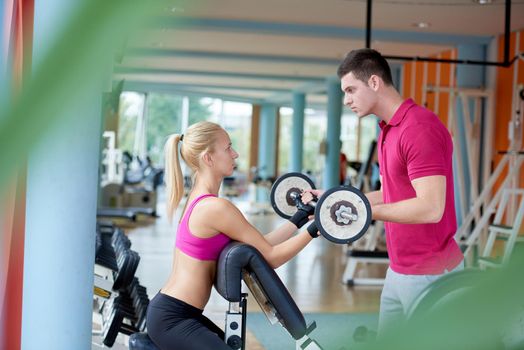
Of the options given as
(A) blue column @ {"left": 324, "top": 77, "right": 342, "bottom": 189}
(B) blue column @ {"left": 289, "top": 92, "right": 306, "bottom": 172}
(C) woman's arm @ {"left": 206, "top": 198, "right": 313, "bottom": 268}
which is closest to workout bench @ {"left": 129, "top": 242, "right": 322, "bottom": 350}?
(C) woman's arm @ {"left": 206, "top": 198, "right": 313, "bottom": 268}

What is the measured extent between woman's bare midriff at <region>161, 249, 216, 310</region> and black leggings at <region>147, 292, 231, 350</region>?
2cm

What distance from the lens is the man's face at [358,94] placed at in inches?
→ 82.9

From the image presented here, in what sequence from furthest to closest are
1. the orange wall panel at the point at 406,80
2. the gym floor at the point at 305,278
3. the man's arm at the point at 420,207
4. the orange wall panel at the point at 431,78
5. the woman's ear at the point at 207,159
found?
the orange wall panel at the point at 406,80 < the orange wall panel at the point at 431,78 < the gym floor at the point at 305,278 < the woman's ear at the point at 207,159 < the man's arm at the point at 420,207

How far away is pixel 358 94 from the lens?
211 cm

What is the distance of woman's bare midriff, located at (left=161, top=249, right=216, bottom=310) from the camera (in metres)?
2.30

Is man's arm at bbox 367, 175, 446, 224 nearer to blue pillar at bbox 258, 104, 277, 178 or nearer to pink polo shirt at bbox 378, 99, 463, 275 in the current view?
pink polo shirt at bbox 378, 99, 463, 275

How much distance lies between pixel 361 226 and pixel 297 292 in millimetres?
4229

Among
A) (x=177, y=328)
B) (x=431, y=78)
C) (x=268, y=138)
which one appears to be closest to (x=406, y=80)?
(x=431, y=78)

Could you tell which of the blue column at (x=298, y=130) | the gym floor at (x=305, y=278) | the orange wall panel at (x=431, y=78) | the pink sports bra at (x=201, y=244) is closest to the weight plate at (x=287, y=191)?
the pink sports bra at (x=201, y=244)

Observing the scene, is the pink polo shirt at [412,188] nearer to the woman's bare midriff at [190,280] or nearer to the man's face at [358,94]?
the man's face at [358,94]

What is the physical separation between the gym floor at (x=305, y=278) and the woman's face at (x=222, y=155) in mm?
1459

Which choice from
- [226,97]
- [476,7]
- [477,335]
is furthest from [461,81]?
[226,97]

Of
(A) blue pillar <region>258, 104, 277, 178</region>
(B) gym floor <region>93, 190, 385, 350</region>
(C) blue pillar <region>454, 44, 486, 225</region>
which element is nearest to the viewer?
(B) gym floor <region>93, 190, 385, 350</region>

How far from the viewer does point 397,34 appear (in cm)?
941
